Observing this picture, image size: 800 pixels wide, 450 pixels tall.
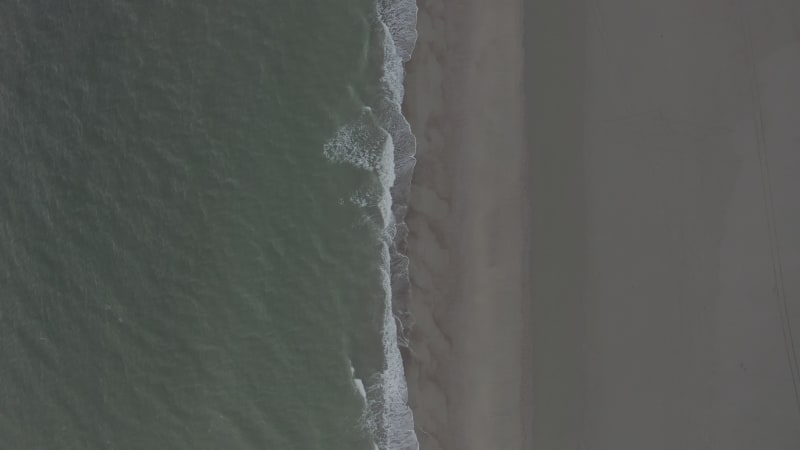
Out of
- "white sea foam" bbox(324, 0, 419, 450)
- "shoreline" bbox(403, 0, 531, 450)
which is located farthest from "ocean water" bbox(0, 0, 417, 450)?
"shoreline" bbox(403, 0, 531, 450)

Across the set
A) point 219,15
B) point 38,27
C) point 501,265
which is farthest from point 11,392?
point 501,265

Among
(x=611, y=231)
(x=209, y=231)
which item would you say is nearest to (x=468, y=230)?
(x=611, y=231)

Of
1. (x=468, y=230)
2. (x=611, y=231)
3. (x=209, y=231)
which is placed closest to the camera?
(x=611, y=231)

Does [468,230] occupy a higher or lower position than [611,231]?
higher

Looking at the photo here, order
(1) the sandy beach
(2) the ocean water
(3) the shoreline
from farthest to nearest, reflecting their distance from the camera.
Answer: (2) the ocean water, (3) the shoreline, (1) the sandy beach

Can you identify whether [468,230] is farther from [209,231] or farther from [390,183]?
[209,231]

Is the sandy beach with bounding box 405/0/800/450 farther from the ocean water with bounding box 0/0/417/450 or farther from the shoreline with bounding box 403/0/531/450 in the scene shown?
the ocean water with bounding box 0/0/417/450
